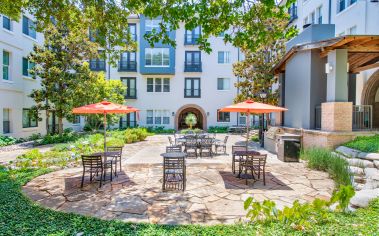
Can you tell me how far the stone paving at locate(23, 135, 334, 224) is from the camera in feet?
18.1

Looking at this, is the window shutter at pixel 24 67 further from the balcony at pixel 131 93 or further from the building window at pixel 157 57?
the building window at pixel 157 57

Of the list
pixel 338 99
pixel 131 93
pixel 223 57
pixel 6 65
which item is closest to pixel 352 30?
pixel 338 99

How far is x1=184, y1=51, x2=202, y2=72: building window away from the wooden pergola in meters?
15.5

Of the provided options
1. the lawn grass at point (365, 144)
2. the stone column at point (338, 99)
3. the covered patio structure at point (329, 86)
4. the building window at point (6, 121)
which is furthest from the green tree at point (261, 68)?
the building window at point (6, 121)

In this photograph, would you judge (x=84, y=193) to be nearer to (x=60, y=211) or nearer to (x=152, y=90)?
(x=60, y=211)

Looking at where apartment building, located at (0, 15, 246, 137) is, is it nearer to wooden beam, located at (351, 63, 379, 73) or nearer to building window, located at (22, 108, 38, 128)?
building window, located at (22, 108, 38, 128)

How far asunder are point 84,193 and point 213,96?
77.4 ft

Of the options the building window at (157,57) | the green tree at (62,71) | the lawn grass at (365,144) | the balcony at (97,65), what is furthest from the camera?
the balcony at (97,65)

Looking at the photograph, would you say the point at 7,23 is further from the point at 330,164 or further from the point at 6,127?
the point at 330,164

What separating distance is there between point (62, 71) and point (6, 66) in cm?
392

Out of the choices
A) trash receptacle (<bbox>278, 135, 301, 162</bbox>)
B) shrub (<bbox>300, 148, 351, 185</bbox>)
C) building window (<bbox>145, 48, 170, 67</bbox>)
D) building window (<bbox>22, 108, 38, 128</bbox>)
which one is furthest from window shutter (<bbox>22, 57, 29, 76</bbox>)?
shrub (<bbox>300, 148, 351, 185</bbox>)

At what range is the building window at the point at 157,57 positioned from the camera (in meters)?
28.8

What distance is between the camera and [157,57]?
2886 cm

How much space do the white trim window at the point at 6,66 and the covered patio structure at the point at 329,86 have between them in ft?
62.9
